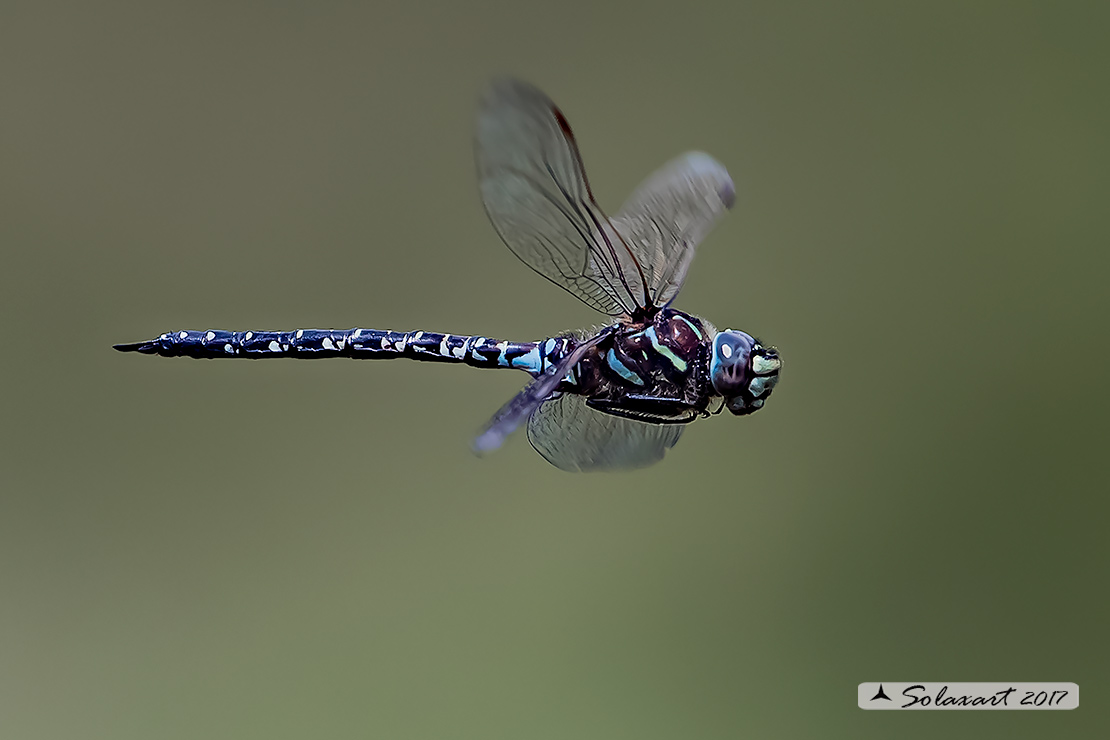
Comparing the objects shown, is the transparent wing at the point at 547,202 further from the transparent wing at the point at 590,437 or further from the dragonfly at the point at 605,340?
the transparent wing at the point at 590,437

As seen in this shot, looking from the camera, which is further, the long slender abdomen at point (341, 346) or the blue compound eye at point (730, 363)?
the long slender abdomen at point (341, 346)

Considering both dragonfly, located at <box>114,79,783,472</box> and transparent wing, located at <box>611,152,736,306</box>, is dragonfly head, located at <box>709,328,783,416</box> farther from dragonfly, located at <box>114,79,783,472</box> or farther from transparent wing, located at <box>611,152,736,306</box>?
transparent wing, located at <box>611,152,736,306</box>

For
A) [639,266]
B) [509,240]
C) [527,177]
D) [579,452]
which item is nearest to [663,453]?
[579,452]

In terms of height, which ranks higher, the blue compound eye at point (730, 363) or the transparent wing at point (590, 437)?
the blue compound eye at point (730, 363)

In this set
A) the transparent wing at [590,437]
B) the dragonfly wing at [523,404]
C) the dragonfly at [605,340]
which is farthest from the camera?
the transparent wing at [590,437]

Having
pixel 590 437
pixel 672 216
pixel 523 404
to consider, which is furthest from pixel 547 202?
pixel 590 437

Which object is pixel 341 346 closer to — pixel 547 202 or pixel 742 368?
pixel 547 202

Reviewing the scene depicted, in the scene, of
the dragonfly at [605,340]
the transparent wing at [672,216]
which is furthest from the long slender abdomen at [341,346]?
the transparent wing at [672,216]

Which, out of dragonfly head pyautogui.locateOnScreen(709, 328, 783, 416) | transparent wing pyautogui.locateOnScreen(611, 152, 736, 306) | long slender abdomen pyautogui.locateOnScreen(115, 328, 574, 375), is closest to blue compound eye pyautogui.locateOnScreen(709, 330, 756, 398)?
dragonfly head pyautogui.locateOnScreen(709, 328, 783, 416)
